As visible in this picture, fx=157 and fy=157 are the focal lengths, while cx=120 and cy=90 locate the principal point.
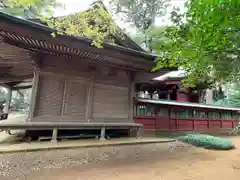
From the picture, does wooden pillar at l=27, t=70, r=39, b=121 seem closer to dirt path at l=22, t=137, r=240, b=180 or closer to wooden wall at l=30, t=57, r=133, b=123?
wooden wall at l=30, t=57, r=133, b=123

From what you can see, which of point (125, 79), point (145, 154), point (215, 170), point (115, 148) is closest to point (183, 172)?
point (215, 170)

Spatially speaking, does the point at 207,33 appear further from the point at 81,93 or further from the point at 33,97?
the point at 33,97

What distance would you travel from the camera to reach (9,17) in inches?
154

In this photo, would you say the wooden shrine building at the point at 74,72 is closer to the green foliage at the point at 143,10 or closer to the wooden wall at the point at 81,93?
the wooden wall at the point at 81,93

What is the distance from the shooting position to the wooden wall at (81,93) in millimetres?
6105

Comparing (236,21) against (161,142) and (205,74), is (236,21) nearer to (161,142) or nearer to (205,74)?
(205,74)

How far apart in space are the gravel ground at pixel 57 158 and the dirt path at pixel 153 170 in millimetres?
286

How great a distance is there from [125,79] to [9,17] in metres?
5.07

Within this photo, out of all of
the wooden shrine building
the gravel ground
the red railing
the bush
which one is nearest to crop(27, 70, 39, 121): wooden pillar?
the wooden shrine building

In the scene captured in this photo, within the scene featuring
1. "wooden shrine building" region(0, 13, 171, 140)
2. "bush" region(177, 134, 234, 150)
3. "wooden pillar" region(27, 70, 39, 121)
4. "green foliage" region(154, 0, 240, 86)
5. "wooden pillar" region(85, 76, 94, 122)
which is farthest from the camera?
"bush" region(177, 134, 234, 150)

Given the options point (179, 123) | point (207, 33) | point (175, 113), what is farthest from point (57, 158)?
point (179, 123)

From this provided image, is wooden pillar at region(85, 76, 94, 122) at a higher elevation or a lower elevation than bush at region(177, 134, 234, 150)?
higher

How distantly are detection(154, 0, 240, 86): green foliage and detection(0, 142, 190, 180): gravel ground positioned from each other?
130 inches

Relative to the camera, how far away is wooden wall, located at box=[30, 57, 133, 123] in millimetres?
6105
